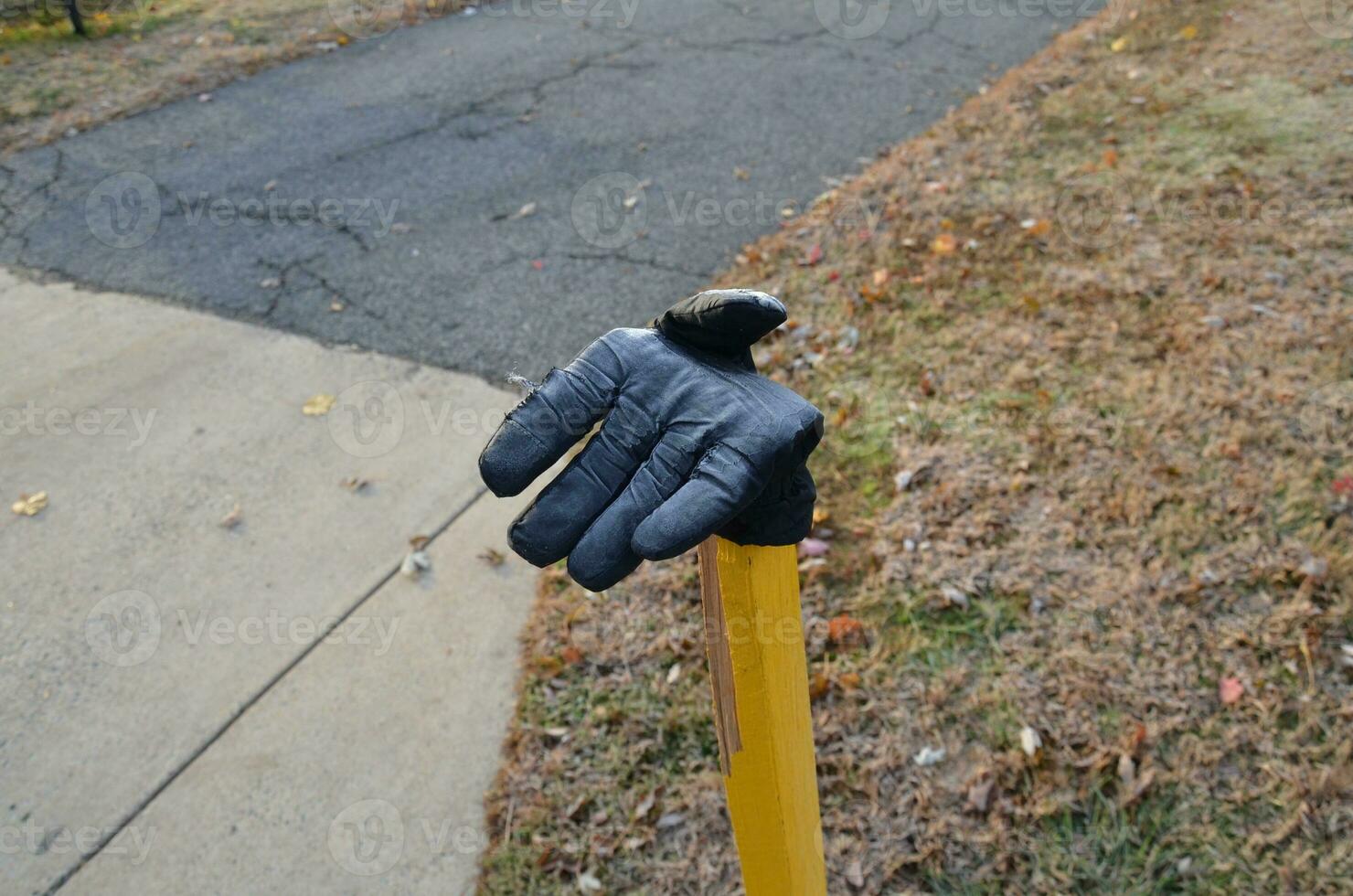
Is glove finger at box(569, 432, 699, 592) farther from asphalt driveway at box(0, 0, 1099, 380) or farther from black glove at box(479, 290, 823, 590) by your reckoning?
asphalt driveway at box(0, 0, 1099, 380)

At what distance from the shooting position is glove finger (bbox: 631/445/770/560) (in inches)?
45.6

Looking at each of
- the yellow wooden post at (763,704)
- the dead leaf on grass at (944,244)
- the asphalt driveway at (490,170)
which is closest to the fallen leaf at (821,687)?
the yellow wooden post at (763,704)

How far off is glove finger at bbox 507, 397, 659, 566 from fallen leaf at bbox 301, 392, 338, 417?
3269mm

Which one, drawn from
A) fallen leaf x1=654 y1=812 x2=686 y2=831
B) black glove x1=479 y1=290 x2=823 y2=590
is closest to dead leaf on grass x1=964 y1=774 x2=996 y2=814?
fallen leaf x1=654 y1=812 x2=686 y2=831

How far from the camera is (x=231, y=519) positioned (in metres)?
3.74

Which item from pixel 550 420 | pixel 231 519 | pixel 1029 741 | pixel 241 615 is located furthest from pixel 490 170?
pixel 550 420

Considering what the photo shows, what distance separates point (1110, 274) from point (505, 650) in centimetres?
346

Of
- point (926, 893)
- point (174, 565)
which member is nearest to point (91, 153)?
point (174, 565)

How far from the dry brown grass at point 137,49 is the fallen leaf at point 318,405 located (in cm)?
382

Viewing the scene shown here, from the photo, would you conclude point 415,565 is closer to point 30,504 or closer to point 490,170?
point 30,504

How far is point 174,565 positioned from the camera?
3.58 m

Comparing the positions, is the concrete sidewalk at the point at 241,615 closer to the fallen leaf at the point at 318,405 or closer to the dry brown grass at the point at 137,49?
the fallen leaf at the point at 318,405

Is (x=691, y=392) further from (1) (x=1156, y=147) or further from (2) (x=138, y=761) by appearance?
(1) (x=1156, y=147)

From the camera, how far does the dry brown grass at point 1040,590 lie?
8.75 feet
